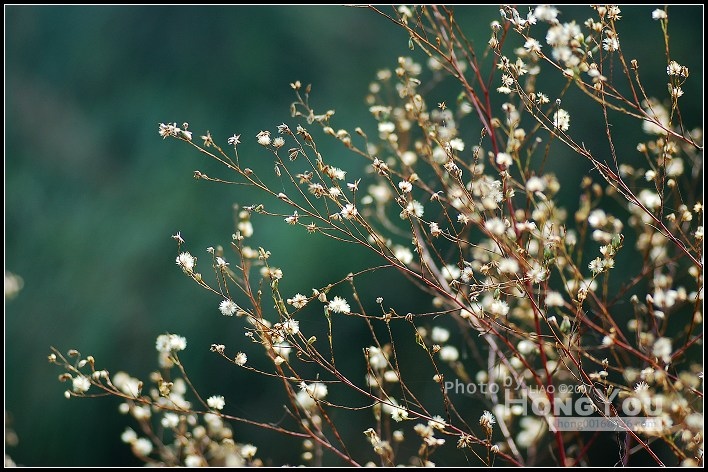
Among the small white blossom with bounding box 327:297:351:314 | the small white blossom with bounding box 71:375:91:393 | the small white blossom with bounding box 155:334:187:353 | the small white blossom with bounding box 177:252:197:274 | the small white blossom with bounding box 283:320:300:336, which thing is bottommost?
the small white blossom with bounding box 71:375:91:393

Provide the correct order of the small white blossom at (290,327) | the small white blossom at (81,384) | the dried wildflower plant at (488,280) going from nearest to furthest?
1. the small white blossom at (290,327)
2. the small white blossom at (81,384)
3. the dried wildflower plant at (488,280)

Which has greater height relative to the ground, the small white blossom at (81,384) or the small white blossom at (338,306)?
the small white blossom at (338,306)

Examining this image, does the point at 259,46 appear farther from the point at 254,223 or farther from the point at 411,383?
the point at 411,383

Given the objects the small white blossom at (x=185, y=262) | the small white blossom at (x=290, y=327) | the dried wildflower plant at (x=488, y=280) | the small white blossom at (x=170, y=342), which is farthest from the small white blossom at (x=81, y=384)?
the small white blossom at (x=290, y=327)

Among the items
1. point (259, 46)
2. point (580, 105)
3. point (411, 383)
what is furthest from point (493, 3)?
point (411, 383)

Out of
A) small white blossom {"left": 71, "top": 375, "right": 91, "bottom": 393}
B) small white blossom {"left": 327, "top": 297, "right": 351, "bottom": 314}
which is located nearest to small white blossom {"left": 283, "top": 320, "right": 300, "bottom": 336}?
small white blossom {"left": 327, "top": 297, "right": 351, "bottom": 314}

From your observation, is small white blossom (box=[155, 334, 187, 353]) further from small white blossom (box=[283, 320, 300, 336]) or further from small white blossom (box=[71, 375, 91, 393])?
small white blossom (box=[283, 320, 300, 336])

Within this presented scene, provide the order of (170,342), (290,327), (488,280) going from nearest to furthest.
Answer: (290,327), (170,342), (488,280)

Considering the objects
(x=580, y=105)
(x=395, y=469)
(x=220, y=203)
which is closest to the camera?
(x=395, y=469)

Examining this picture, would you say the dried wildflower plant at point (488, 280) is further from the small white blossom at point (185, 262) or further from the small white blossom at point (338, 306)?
the small white blossom at point (185, 262)

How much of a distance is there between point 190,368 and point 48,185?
2.69 ft

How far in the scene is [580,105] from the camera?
6.27 feet

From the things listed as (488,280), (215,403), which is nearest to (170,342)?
(215,403)

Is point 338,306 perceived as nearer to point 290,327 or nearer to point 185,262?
point 290,327
